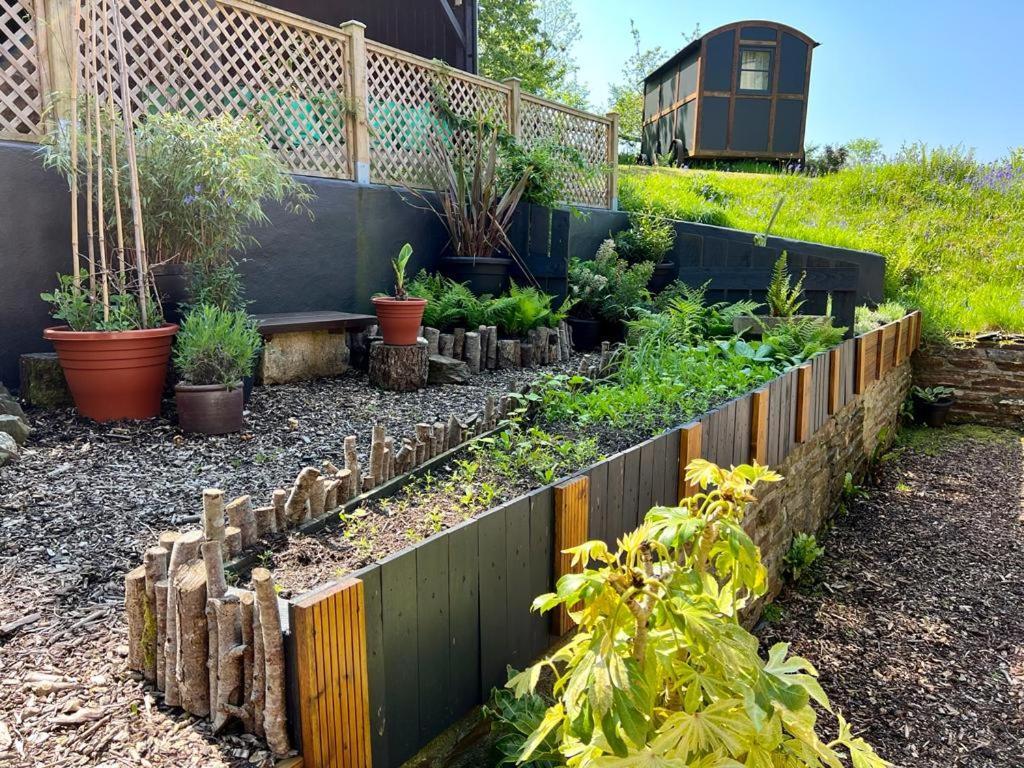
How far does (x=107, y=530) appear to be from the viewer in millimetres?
2420

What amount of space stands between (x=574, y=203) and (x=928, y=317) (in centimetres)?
393

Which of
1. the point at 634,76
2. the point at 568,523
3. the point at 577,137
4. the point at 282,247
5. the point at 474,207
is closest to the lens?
the point at 568,523

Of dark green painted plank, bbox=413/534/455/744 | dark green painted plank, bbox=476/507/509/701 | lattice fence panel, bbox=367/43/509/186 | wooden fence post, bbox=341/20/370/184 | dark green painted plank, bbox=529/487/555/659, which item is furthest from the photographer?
lattice fence panel, bbox=367/43/509/186

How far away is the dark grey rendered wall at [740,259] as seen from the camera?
6898mm

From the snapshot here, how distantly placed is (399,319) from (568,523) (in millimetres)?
2763

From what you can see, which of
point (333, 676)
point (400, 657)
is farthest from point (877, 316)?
point (333, 676)

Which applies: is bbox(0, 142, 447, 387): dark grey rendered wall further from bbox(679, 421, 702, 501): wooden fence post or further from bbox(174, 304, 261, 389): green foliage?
bbox(679, 421, 702, 501): wooden fence post

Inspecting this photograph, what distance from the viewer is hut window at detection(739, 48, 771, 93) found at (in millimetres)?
14234

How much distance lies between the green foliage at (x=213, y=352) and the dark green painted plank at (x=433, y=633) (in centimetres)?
221

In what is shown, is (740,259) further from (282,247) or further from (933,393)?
(282,247)

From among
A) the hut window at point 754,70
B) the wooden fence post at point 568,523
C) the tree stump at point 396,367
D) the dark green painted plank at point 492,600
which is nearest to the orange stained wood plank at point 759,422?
the wooden fence post at point 568,523

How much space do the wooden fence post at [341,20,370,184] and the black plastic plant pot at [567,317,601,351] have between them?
2.19 m

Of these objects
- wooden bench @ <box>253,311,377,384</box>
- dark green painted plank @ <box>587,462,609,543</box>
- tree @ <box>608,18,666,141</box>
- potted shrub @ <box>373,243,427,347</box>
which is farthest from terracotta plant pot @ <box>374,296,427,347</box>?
tree @ <box>608,18,666,141</box>

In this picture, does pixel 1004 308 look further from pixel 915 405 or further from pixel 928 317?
pixel 915 405
